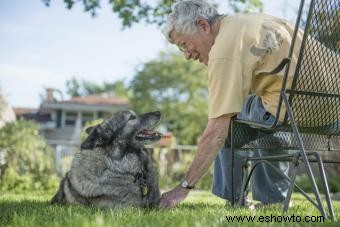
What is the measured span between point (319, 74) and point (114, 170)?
1.82 m

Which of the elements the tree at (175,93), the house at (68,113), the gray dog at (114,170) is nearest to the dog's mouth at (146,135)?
the gray dog at (114,170)

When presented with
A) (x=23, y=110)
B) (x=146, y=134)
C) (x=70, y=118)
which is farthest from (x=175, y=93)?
(x=146, y=134)

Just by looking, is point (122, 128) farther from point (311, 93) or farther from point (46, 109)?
point (46, 109)

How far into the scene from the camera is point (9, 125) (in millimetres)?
10836

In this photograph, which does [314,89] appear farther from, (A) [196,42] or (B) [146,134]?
(B) [146,134]

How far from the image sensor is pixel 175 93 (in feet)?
118

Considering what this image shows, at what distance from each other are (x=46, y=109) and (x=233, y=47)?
35.0 m

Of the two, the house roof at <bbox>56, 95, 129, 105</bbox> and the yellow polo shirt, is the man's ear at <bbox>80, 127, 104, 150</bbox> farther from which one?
the house roof at <bbox>56, 95, 129, 105</bbox>

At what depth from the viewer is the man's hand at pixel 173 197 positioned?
11.7 feet

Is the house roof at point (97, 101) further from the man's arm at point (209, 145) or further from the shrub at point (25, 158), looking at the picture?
the man's arm at point (209, 145)

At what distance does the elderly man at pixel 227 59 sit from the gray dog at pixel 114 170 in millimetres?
488

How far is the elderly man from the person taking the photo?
3.36m

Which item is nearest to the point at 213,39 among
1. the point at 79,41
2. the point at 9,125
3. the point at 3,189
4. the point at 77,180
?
the point at 77,180

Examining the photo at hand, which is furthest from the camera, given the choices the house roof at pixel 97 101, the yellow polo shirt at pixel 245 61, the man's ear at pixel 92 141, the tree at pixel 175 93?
the house roof at pixel 97 101
